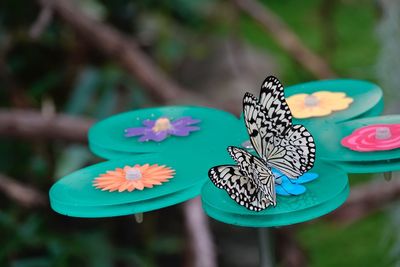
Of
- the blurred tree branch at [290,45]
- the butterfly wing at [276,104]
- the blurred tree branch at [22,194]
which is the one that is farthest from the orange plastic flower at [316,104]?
the blurred tree branch at [290,45]

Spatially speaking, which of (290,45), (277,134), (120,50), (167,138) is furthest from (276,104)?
(290,45)

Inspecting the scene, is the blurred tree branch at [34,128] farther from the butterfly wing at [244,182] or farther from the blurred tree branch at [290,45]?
the butterfly wing at [244,182]

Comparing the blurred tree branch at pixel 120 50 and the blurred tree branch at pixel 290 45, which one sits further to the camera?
the blurred tree branch at pixel 290 45

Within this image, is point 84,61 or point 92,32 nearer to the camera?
point 92,32

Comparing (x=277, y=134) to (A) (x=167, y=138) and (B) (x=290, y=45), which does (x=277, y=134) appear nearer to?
(A) (x=167, y=138)

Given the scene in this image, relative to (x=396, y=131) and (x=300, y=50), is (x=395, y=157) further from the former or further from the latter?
(x=300, y=50)

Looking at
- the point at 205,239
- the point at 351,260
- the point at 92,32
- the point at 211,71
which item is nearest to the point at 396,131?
the point at 205,239
